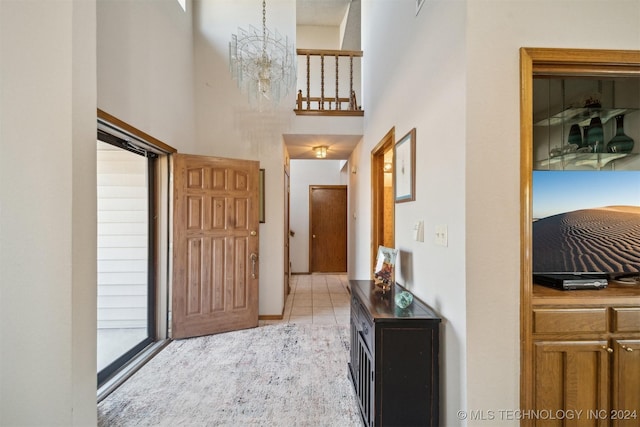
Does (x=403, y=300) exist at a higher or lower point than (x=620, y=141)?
lower

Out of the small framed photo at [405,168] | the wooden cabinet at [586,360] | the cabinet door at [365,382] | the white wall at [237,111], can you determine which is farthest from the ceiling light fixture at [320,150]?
the wooden cabinet at [586,360]

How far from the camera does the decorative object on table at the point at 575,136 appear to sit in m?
1.79

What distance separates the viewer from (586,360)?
53.0 inches

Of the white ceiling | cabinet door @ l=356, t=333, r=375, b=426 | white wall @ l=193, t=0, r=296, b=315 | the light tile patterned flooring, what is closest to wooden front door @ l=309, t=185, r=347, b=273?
the light tile patterned flooring

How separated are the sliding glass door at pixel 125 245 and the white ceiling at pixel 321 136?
1.87 m

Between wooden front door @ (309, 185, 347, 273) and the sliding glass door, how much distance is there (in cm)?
389

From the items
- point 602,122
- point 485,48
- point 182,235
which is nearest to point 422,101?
point 485,48

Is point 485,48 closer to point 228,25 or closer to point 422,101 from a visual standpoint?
point 422,101

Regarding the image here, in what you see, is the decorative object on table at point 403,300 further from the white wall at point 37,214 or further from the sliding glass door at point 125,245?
the sliding glass door at point 125,245

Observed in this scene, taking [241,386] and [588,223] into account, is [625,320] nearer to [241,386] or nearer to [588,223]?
[588,223]

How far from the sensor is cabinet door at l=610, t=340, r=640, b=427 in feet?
4.40

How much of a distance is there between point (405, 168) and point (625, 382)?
1.60m

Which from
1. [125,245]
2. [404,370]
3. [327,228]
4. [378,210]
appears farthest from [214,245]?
[327,228]

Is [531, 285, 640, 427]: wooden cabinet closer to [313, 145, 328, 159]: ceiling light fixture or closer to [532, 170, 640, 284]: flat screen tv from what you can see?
[532, 170, 640, 284]: flat screen tv
